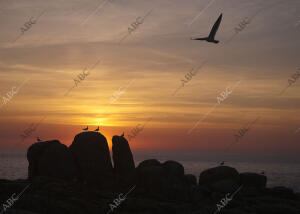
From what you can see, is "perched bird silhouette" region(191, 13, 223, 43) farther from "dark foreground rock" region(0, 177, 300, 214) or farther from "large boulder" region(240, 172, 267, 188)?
"large boulder" region(240, 172, 267, 188)

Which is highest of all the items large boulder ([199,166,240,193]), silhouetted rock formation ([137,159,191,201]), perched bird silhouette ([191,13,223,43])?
perched bird silhouette ([191,13,223,43])

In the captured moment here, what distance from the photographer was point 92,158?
1369 inches

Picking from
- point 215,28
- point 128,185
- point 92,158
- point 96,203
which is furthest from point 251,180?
point 96,203

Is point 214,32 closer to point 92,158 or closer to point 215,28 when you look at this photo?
point 215,28

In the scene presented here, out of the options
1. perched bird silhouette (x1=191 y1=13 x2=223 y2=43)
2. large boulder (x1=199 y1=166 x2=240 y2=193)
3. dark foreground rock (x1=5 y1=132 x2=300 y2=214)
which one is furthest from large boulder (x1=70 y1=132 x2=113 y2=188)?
perched bird silhouette (x1=191 y1=13 x2=223 y2=43)

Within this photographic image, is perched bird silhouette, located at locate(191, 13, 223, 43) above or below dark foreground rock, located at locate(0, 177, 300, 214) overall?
above

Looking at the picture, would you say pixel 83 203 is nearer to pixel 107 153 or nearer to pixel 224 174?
pixel 107 153

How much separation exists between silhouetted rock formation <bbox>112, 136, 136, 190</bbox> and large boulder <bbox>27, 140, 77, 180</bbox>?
153 inches

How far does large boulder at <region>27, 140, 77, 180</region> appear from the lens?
33.8 metres

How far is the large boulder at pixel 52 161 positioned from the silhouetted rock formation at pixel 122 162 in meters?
3.90

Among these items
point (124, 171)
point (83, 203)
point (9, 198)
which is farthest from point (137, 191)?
point (9, 198)

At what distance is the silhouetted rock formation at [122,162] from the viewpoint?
3472 cm

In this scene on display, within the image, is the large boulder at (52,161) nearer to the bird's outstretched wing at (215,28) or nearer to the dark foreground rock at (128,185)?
the dark foreground rock at (128,185)

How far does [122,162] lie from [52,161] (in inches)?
245
